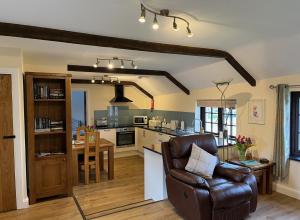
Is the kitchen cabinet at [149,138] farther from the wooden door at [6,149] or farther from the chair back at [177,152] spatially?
the wooden door at [6,149]

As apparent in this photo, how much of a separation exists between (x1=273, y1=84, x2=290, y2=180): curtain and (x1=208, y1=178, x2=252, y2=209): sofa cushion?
1277mm

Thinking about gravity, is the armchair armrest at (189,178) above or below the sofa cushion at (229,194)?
above

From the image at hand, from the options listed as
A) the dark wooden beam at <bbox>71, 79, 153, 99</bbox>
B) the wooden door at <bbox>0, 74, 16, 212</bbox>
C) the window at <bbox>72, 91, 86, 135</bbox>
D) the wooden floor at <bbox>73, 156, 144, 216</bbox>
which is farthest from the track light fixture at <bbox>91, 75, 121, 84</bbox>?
the wooden door at <bbox>0, 74, 16, 212</bbox>

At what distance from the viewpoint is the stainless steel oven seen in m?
7.01

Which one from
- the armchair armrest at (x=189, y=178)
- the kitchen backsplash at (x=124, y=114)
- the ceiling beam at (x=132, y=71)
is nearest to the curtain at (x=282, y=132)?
the armchair armrest at (x=189, y=178)

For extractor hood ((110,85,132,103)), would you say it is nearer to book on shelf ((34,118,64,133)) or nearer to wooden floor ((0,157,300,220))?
wooden floor ((0,157,300,220))

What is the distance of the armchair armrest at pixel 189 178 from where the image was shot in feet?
8.80

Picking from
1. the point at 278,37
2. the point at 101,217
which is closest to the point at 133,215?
the point at 101,217

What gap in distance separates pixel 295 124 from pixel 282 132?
34 centimetres

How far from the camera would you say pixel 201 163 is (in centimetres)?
319

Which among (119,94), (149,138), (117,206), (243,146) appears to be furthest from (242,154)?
(119,94)

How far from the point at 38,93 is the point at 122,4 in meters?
2.43

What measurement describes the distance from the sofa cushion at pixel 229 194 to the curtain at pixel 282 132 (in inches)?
50.3

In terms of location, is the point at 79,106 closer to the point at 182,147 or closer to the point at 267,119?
the point at 182,147
